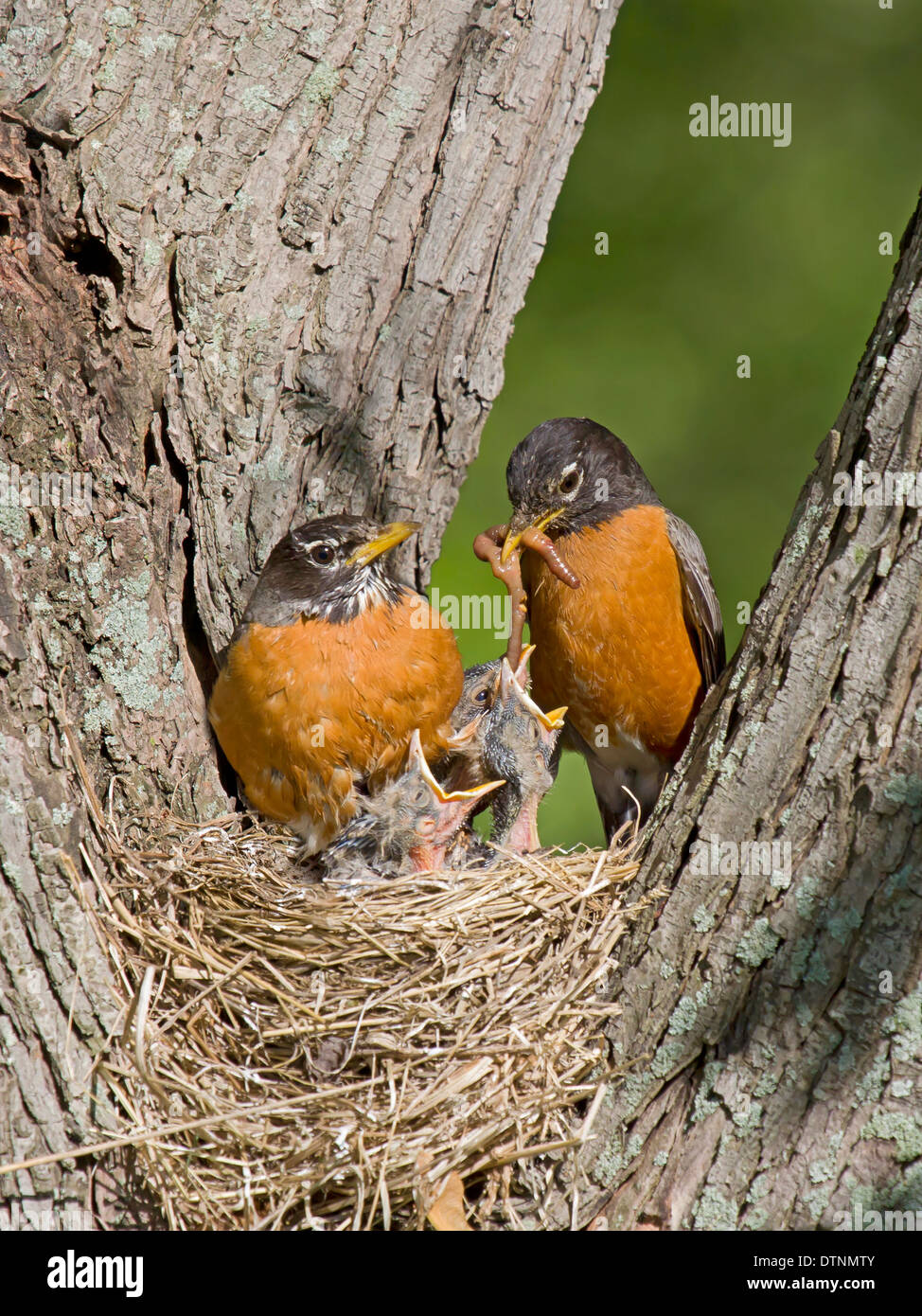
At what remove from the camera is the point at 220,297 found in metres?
3.55

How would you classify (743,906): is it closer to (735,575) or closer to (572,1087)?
(572,1087)

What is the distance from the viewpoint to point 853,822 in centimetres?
231

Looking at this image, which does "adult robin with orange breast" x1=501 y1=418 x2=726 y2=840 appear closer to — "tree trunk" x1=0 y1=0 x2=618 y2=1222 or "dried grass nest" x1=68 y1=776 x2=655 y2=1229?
"tree trunk" x1=0 y1=0 x2=618 y2=1222

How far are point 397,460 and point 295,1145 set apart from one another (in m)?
2.19

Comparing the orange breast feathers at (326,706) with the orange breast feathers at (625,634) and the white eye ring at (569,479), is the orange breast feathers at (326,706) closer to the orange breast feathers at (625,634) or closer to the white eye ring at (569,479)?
the orange breast feathers at (625,634)

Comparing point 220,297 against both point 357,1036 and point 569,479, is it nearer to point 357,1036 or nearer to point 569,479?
point 569,479

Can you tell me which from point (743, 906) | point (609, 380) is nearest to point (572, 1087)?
point (743, 906)

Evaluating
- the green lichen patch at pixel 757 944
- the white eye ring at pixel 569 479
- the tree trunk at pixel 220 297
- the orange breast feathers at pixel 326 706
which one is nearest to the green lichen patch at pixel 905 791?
the green lichen patch at pixel 757 944

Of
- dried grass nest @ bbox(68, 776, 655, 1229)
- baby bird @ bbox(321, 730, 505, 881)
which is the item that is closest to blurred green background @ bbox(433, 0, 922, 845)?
baby bird @ bbox(321, 730, 505, 881)

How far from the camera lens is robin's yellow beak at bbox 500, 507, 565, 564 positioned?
4336mm

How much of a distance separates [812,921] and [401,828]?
178cm

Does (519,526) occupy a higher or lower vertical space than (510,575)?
higher

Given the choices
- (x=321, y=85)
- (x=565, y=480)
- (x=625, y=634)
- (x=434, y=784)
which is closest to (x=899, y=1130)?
(x=434, y=784)

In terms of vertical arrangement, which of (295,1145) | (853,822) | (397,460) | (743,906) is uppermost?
(397,460)
